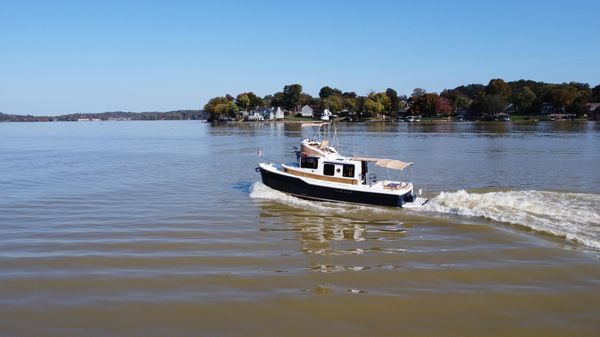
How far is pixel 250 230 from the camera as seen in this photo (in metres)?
18.7

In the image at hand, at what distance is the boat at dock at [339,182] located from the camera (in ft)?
76.8

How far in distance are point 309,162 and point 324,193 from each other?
80.1 inches

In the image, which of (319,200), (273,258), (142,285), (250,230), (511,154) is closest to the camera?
(142,285)

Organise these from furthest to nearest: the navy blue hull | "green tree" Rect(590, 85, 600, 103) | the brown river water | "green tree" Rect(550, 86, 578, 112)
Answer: "green tree" Rect(590, 85, 600, 103) → "green tree" Rect(550, 86, 578, 112) → the navy blue hull → the brown river water

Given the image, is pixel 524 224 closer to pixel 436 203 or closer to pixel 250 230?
pixel 436 203

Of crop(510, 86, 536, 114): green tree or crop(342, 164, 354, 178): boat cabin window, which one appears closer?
crop(342, 164, 354, 178): boat cabin window

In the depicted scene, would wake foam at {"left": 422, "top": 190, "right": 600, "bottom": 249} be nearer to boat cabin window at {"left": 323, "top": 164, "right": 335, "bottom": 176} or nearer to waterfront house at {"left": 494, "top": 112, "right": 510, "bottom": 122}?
boat cabin window at {"left": 323, "top": 164, "right": 335, "bottom": 176}

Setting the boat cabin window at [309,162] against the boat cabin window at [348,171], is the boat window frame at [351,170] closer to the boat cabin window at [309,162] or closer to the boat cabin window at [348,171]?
the boat cabin window at [348,171]

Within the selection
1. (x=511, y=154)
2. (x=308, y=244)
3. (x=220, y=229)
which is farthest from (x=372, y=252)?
(x=511, y=154)

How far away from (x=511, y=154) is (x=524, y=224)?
35.0 m

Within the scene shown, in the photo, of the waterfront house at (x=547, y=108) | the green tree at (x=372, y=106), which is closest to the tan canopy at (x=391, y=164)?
the waterfront house at (x=547, y=108)

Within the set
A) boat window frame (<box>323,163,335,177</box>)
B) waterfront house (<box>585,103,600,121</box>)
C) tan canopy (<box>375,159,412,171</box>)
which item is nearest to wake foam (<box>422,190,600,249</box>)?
tan canopy (<box>375,159,412,171</box>)

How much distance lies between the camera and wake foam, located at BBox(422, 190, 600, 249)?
18.3 metres

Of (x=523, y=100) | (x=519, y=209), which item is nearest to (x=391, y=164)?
(x=519, y=209)
